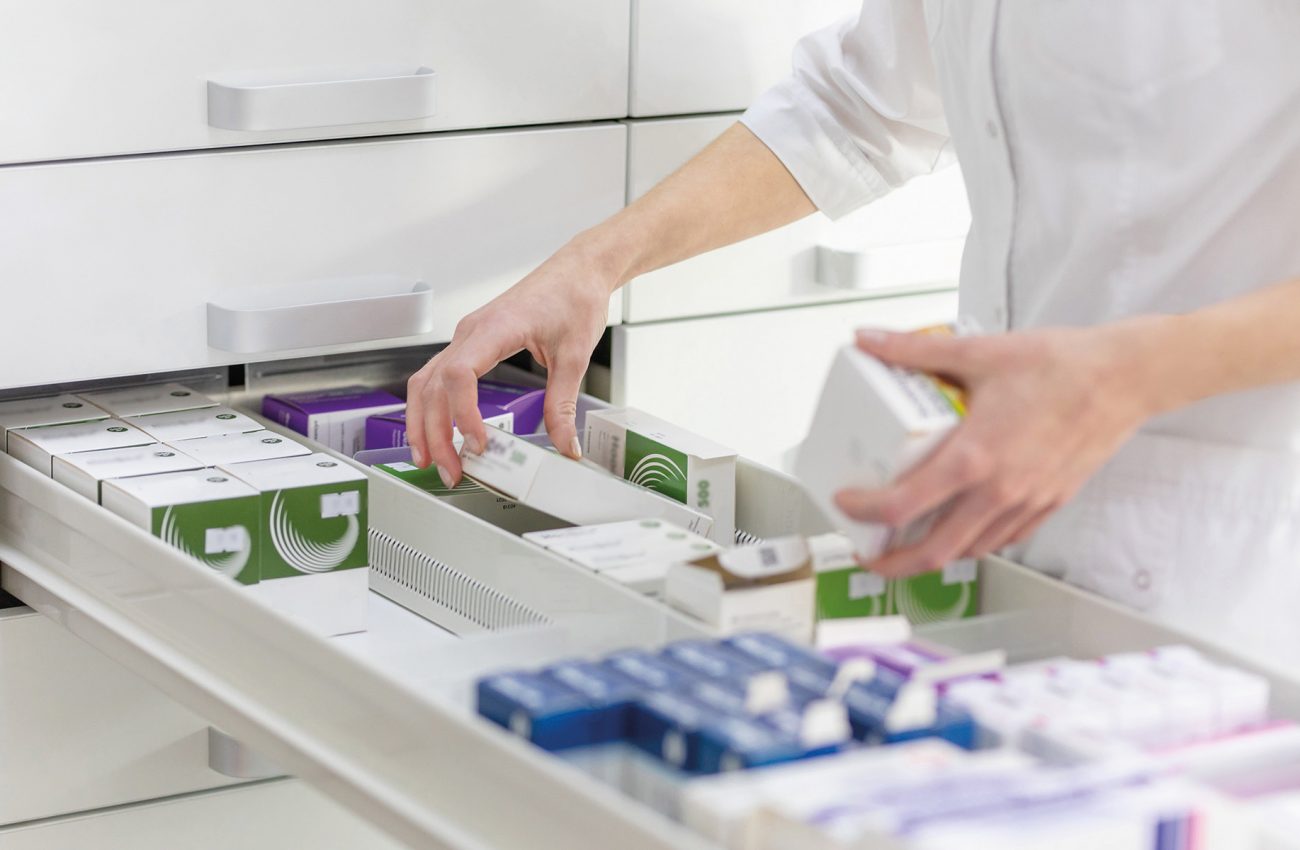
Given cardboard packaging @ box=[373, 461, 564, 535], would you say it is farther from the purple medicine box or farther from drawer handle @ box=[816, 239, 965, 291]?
drawer handle @ box=[816, 239, 965, 291]

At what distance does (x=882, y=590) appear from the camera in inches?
34.1

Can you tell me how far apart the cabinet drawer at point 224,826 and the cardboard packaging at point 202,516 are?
0.92 ft

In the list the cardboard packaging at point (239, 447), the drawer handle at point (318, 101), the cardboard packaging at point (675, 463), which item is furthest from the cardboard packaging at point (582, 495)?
the drawer handle at point (318, 101)

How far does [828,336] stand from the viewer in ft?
4.49

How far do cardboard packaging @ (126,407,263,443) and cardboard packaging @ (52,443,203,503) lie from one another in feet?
0.12

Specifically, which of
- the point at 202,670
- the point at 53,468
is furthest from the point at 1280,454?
the point at 53,468

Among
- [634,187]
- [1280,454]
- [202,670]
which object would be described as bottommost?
[202,670]

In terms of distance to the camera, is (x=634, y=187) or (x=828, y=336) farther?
(x=828, y=336)

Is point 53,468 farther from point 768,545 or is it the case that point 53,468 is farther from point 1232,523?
point 1232,523

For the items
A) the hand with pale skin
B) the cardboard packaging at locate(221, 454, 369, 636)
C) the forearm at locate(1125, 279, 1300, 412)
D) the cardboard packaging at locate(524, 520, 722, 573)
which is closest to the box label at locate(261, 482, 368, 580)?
the cardboard packaging at locate(221, 454, 369, 636)

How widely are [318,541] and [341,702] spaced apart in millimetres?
242

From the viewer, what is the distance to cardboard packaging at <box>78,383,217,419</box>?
1.13 metres

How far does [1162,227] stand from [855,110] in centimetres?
30

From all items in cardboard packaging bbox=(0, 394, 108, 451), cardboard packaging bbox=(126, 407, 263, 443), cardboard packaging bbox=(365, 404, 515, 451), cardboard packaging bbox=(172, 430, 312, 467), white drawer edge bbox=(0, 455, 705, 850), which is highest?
cardboard packaging bbox=(0, 394, 108, 451)
